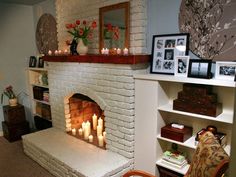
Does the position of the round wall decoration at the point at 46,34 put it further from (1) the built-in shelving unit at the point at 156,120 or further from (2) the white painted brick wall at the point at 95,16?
(1) the built-in shelving unit at the point at 156,120

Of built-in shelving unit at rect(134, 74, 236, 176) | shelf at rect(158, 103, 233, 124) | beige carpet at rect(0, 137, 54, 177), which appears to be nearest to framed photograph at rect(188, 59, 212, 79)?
built-in shelving unit at rect(134, 74, 236, 176)

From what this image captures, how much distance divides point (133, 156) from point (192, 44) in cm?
135

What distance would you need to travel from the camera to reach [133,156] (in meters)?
2.38

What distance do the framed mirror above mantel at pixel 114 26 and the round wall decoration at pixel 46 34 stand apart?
122 centimetres

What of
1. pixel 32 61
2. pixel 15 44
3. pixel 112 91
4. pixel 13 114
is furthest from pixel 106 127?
pixel 15 44

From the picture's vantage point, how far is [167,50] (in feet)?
7.02

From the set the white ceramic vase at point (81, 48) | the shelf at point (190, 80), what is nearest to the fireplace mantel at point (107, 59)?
the white ceramic vase at point (81, 48)

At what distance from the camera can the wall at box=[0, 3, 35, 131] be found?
372 cm

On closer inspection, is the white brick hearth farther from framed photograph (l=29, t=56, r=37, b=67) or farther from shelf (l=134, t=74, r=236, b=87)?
framed photograph (l=29, t=56, r=37, b=67)

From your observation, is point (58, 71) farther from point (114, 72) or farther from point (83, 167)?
point (83, 167)

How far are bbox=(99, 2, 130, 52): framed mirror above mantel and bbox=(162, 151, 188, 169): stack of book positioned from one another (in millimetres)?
1248

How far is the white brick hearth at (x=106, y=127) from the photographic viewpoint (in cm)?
224

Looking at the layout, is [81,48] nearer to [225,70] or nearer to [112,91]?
[112,91]

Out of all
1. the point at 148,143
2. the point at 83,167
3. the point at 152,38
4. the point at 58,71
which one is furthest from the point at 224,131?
the point at 58,71
